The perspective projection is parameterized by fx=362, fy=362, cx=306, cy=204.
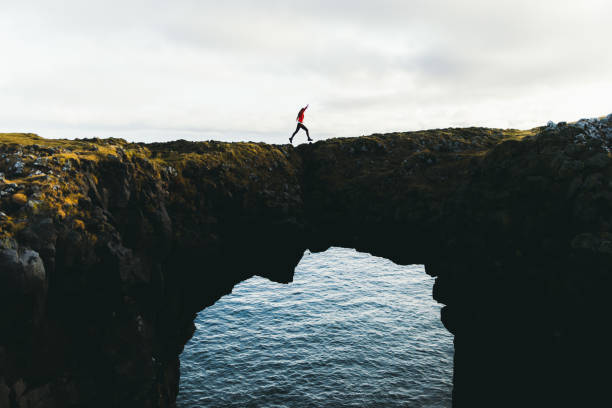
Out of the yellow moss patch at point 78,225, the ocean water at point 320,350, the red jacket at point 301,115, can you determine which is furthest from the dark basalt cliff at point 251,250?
the ocean water at point 320,350

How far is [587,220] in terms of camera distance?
18188 millimetres

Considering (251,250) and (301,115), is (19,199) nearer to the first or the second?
(251,250)

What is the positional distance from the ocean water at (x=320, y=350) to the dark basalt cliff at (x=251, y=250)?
5831 mm

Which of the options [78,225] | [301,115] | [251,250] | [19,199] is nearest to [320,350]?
[251,250]

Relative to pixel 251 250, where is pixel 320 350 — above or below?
below

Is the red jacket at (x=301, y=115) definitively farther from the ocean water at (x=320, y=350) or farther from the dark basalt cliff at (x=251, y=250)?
the ocean water at (x=320, y=350)

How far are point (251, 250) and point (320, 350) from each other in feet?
45.1

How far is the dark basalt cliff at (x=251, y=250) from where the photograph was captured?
54.7 feet

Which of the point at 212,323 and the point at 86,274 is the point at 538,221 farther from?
the point at 212,323

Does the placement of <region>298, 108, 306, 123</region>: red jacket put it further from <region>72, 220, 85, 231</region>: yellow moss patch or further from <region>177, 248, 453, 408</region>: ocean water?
<region>177, 248, 453, 408</region>: ocean water

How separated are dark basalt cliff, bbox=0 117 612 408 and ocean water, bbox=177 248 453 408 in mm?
5831

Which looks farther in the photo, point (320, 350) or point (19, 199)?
point (320, 350)

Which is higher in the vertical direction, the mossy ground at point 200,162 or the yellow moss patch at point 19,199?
the mossy ground at point 200,162

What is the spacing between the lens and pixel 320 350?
37.2m
